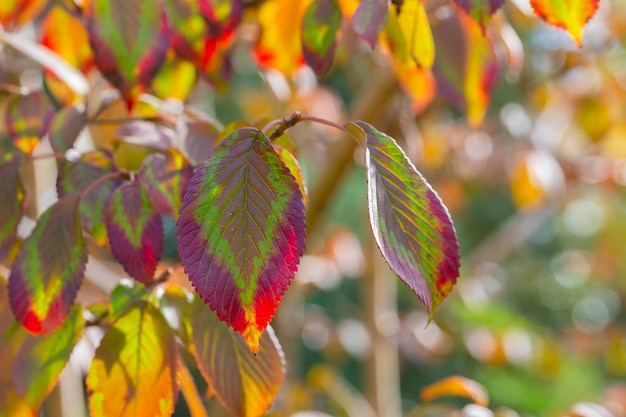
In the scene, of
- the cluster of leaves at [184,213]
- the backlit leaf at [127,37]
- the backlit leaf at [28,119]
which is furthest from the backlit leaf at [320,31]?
the backlit leaf at [28,119]

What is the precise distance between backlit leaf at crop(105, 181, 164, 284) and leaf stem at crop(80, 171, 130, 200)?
0.02m

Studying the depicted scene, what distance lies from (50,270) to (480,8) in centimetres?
31

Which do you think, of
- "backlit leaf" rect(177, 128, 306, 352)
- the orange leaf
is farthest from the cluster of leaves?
the orange leaf

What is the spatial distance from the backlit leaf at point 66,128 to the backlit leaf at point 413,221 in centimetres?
27

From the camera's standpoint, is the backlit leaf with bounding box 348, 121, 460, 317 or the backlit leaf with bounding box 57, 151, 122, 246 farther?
the backlit leaf with bounding box 57, 151, 122, 246

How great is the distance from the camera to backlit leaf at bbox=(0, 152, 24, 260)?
0.50 m

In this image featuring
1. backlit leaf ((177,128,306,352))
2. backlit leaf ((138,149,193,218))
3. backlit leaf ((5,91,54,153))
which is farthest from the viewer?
backlit leaf ((5,91,54,153))

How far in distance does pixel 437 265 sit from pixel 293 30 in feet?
1.23

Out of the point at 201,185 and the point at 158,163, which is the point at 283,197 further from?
the point at 158,163

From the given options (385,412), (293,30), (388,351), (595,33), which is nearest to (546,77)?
(595,33)

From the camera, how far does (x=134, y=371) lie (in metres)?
0.46

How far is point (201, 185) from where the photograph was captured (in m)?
0.37

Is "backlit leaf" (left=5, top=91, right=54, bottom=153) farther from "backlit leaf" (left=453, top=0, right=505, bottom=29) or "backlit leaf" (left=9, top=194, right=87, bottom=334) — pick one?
"backlit leaf" (left=453, top=0, right=505, bottom=29)

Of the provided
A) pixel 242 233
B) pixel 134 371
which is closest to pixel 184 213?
pixel 242 233
